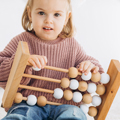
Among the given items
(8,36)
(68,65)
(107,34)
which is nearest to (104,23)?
(107,34)

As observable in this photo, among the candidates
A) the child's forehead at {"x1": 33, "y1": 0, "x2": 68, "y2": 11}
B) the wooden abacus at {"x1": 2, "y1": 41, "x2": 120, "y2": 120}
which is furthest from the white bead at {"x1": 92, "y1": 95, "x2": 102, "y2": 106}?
Result: the child's forehead at {"x1": 33, "y1": 0, "x2": 68, "y2": 11}

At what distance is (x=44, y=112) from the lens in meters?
0.89

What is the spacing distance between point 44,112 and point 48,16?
1.20ft

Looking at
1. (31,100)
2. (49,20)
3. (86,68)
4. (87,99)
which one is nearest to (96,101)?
(87,99)

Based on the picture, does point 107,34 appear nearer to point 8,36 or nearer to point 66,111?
point 8,36

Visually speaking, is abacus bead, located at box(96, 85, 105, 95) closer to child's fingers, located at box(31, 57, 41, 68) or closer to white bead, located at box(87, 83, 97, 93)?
white bead, located at box(87, 83, 97, 93)

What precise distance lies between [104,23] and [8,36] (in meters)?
0.75

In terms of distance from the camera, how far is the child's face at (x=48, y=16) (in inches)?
34.8

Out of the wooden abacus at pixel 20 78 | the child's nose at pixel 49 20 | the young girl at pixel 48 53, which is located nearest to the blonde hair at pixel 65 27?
the young girl at pixel 48 53

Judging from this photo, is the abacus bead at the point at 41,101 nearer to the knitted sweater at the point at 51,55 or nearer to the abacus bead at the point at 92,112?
the knitted sweater at the point at 51,55

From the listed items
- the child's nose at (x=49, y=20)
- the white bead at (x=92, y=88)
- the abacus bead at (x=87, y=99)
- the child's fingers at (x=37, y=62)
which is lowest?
the abacus bead at (x=87, y=99)

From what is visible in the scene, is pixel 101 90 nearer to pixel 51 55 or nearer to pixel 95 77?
pixel 95 77

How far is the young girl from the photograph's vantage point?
2.76 ft

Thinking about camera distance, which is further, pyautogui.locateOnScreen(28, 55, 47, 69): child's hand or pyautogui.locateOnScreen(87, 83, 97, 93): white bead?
pyautogui.locateOnScreen(87, 83, 97, 93): white bead
